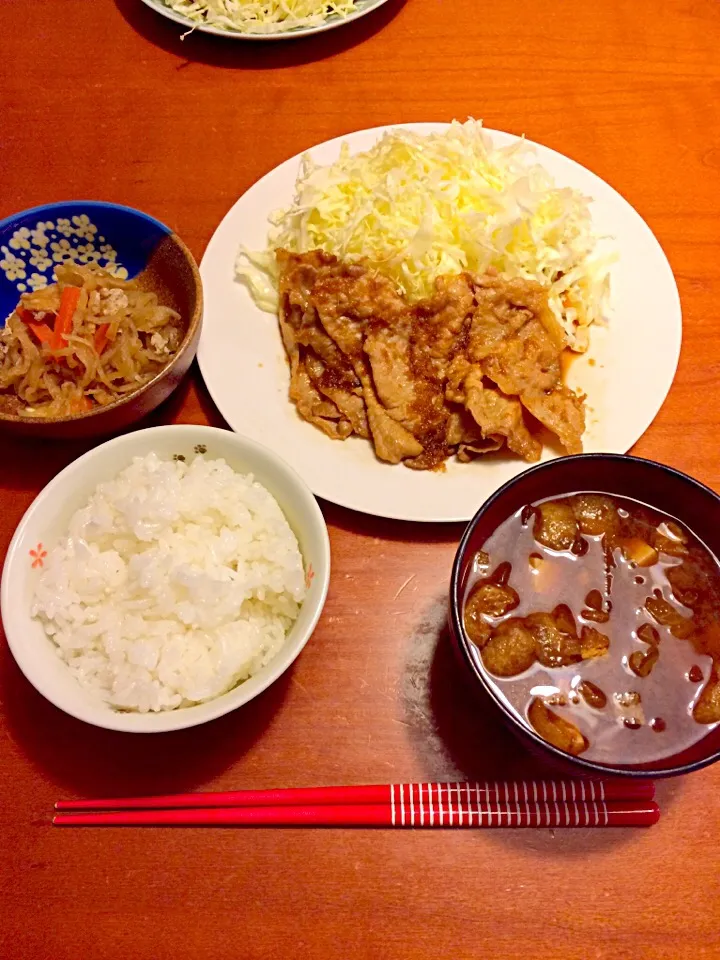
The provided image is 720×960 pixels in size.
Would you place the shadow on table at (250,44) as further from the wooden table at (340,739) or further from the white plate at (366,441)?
the white plate at (366,441)

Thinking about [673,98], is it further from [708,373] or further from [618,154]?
[708,373]

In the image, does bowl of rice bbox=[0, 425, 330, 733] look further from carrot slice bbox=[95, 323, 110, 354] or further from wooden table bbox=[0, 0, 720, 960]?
carrot slice bbox=[95, 323, 110, 354]

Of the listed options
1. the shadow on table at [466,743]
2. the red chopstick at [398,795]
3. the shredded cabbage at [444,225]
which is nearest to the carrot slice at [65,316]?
the shredded cabbage at [444,225]

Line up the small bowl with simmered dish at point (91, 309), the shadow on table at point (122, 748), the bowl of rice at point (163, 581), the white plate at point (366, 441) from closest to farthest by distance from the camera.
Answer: the bowl of rice at point (163, 581), the shadow on table at point (122, 748), the white plate at point (366, 441), the small bowl with simmered dish at point (91, 309)

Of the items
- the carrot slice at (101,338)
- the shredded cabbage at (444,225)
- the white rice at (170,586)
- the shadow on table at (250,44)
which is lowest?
the white rice at (170,586)

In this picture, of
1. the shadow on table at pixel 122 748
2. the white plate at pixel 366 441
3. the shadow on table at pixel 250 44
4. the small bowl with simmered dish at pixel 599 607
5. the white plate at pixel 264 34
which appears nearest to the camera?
the small bowl with simmered dish at pixel 599 607

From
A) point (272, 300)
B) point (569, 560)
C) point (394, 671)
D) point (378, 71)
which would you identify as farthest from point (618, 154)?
point (394, 671)

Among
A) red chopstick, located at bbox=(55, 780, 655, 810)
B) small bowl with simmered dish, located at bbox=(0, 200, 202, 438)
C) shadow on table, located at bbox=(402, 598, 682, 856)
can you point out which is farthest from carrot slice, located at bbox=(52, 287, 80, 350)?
shadow on table, located at bbox=(402, 598, 682, 856)

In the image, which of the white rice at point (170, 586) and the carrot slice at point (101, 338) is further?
the carrot slice at point (101, 338)
